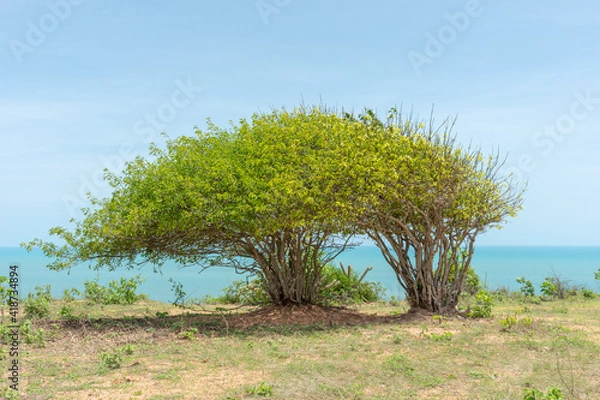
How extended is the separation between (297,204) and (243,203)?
3.51 feet

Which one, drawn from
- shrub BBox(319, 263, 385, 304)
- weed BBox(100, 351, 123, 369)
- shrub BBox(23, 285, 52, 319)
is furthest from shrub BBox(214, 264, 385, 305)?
weed BBox(100, 351, 123, 369)

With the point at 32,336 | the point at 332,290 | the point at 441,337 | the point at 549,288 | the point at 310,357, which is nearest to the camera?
the point at 310,357

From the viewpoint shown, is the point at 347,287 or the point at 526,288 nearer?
the point at 347,287

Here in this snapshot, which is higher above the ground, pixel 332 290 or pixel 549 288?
pixel 332 290

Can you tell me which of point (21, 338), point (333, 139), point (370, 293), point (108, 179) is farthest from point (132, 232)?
point (370, 293)

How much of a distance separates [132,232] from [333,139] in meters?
4.52

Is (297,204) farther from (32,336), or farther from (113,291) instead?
(113,291)

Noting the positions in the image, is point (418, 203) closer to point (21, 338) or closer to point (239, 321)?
point (239, 321)

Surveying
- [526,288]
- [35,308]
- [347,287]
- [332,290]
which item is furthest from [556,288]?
[35,308]

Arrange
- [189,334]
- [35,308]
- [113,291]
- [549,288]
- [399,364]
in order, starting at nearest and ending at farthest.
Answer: [399,364] < [189,334] < [35,308] < [113,291] < [549,288]

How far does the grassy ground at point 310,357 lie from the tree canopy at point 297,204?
52.6 inches

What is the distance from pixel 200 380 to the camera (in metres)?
8.38

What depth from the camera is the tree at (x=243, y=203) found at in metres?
12.2

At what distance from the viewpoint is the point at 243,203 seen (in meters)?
12.1
